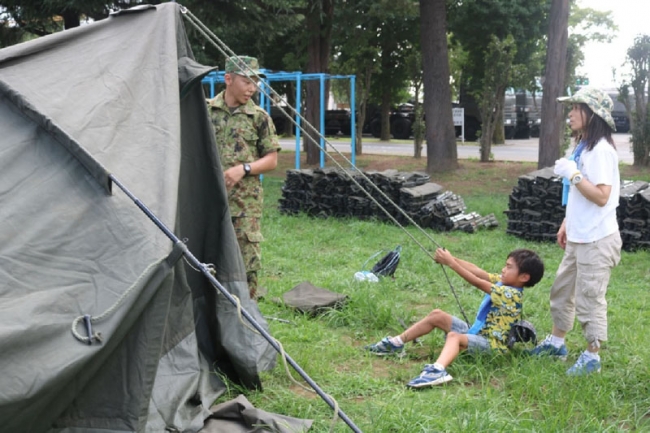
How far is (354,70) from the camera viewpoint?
24891 millimetres

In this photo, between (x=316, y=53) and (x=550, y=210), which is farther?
(x=316, y=53)

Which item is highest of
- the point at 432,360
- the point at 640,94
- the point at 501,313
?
the point at 640,94

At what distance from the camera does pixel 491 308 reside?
456 cm

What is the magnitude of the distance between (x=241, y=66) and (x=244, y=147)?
554 millimetres

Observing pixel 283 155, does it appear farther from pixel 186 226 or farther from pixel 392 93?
pixel 186 226

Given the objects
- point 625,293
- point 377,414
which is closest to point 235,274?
point 377,414

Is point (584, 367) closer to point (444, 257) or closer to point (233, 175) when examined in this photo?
point (444, 257)

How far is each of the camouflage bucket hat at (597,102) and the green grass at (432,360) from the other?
1513 millimetres

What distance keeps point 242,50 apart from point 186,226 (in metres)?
19.1

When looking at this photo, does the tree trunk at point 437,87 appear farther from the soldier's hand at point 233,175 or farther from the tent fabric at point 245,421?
the tent fabric at point 245,421

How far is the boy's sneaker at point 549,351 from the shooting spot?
4.66 meters

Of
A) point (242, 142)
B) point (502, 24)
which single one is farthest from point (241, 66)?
point (502, 24)

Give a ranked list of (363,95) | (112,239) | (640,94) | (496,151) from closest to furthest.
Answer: (112,239) → (640,94) → (496,151) → (363,95)

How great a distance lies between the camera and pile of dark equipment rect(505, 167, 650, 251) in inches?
331
